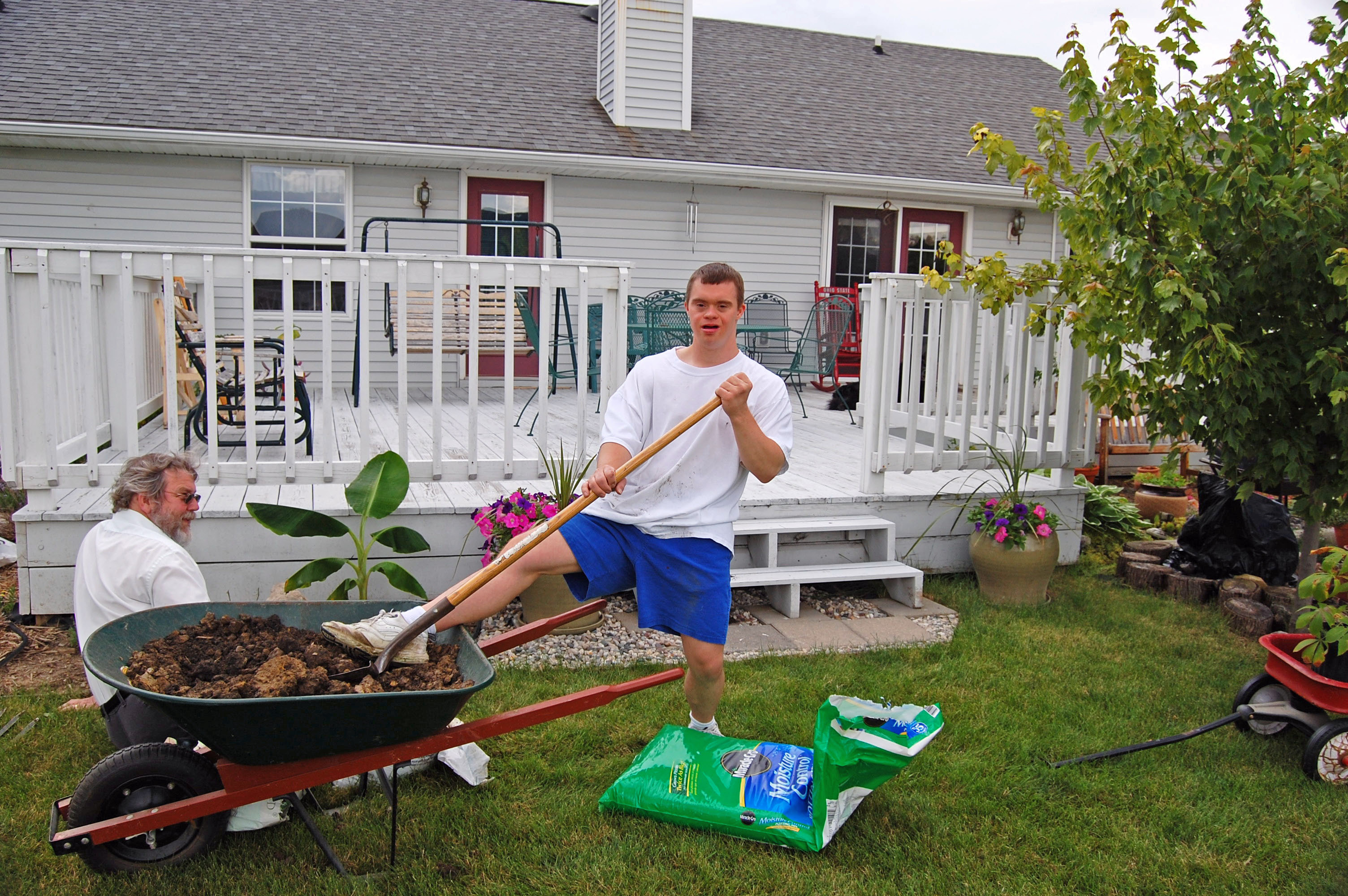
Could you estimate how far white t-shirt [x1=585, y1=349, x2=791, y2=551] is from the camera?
2861 millimetres

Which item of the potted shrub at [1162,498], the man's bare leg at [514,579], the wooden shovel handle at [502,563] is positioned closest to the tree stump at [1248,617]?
the potted shrub at [1162,498]

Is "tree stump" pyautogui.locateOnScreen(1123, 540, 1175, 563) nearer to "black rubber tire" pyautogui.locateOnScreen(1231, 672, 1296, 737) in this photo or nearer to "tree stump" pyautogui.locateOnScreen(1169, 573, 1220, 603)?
"tree stump" pyautogui.locateOnScreen(1169, 573, 1220, 603)

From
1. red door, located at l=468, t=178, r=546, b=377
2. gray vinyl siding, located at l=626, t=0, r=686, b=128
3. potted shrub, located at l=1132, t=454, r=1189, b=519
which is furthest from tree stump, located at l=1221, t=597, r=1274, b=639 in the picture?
gray vinyl siding, located at l=626, t=0, r=686, b=128

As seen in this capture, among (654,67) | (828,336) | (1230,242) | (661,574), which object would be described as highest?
(654,67)

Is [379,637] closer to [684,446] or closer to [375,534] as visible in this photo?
[684,446]

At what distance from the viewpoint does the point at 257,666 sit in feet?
7.47

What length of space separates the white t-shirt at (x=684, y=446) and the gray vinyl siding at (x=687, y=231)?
281 inches

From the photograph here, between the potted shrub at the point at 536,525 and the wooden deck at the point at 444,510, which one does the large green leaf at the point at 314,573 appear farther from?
the potted shrub at the point at 536,525

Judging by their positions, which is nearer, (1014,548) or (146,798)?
(146,798)

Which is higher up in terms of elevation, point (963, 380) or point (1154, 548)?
point (963, 380)

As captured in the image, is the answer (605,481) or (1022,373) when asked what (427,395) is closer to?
(1022,373)

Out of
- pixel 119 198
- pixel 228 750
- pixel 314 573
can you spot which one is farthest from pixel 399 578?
pixel 119 198

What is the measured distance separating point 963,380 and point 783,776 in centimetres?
304

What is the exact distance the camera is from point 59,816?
240 cm
